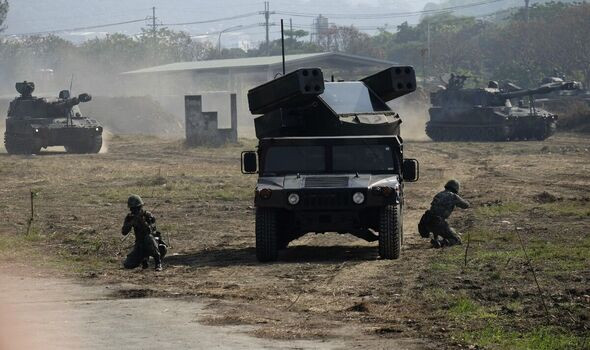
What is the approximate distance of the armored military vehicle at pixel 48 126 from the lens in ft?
155

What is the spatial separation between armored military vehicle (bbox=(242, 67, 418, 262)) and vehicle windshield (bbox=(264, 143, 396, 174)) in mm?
14

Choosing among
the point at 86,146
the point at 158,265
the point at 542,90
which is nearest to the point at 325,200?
the point at 158,265

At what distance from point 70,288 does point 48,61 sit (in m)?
144

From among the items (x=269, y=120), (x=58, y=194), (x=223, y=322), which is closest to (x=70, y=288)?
(x=223, y=322)

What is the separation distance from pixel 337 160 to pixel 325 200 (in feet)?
3.49

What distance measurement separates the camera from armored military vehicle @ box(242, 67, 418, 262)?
56.0 ft

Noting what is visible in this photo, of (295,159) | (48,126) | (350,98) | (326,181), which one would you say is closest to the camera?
(326,181)

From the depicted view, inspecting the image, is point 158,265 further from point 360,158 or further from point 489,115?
point 489,115

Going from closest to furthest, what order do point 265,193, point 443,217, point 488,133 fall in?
1. point 265,193
2. point 443,217
3. point 488,133

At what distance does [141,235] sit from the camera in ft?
56.2

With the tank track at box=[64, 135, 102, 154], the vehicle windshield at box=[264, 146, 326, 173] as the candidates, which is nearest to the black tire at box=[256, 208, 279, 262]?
the vehicle windshield at box=[264, 146, 326, 173]

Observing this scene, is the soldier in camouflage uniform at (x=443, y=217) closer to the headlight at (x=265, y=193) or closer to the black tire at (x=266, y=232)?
the black tire at (x=266, y=232)

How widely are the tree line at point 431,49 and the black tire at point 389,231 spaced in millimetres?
76045

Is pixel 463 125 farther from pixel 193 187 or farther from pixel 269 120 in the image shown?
pixel 269 120
